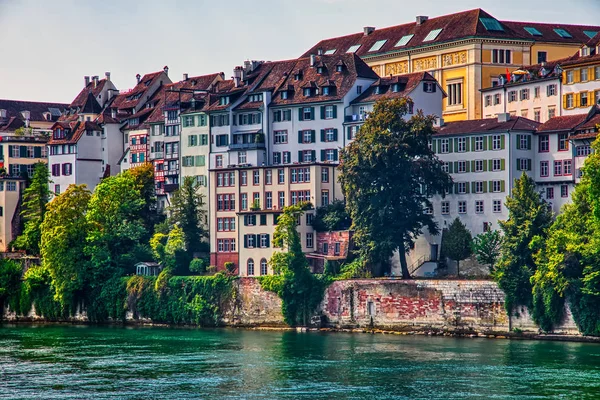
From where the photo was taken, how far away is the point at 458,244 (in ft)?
340

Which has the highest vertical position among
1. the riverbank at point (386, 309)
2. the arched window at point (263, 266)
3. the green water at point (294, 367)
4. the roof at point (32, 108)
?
the roof at point (32, 108)

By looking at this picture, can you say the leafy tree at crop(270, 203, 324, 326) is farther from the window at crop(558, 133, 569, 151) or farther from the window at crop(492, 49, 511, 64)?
the window at crop(492, 49, 511, 64)

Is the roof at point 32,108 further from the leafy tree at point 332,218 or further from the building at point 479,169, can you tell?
the building at point 479,169

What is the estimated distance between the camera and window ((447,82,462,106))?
126 metres

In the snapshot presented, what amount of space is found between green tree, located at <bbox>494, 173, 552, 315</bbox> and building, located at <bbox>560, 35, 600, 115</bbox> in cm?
1410

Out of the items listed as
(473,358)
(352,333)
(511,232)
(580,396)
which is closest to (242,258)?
(352,333)

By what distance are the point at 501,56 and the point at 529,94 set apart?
1201 centimetres

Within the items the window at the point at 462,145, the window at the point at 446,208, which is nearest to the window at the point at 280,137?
the window at the point at 446,208

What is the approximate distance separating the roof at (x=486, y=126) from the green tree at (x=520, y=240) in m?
7.79

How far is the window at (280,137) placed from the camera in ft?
394

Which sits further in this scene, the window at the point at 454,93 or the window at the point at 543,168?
the window at the point at 454,93

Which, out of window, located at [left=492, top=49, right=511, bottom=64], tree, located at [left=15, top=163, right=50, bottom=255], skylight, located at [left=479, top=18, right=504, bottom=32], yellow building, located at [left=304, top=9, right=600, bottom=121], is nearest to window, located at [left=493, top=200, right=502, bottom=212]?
yellow building, located at [left=304, top=9, right=600, bottom=121]

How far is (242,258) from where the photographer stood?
111875mm

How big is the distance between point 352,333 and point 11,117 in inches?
2543
